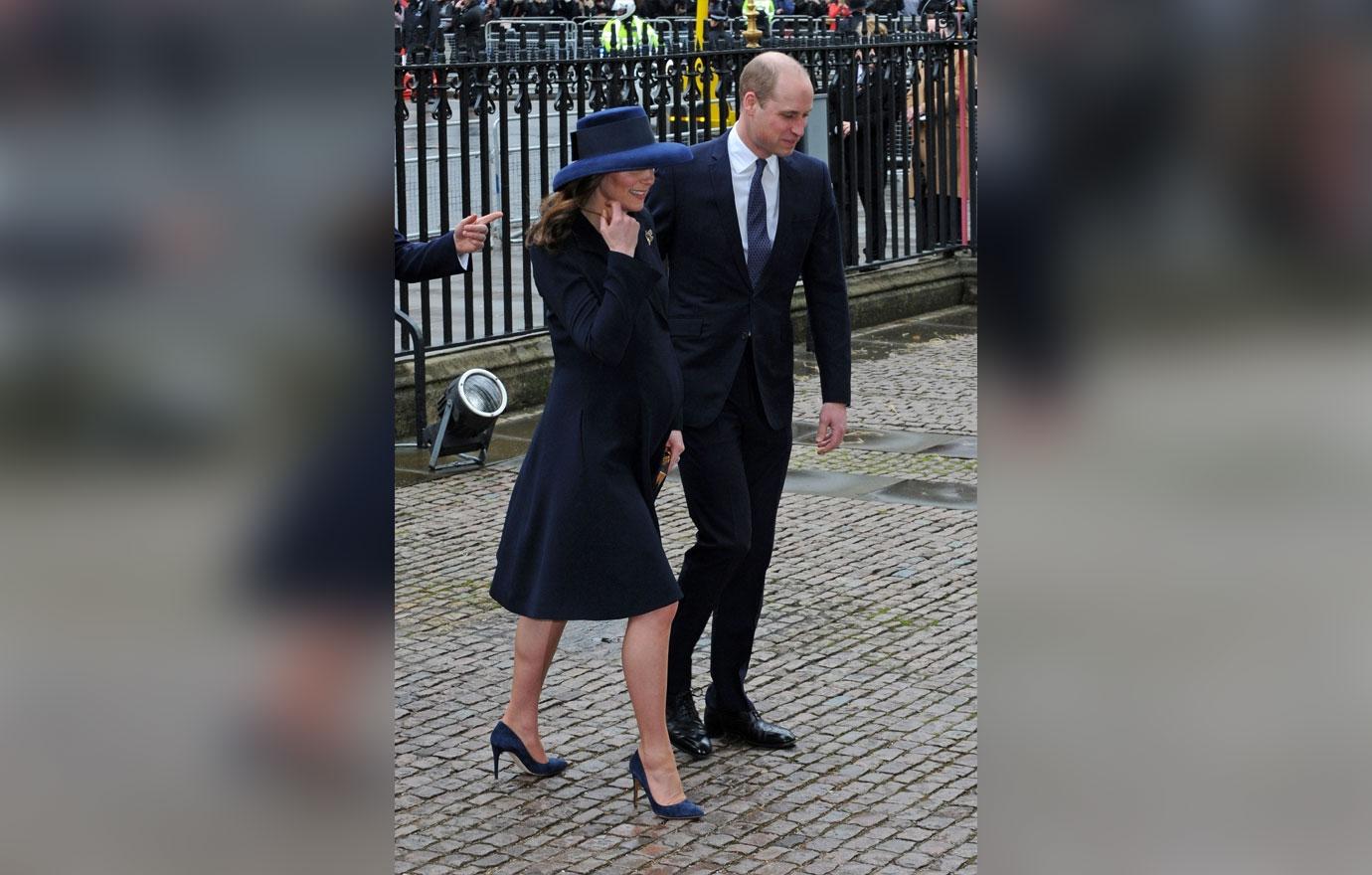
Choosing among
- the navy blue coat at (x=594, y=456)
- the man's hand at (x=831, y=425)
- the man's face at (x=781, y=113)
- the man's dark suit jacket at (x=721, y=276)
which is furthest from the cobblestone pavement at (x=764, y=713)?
the man's face at (x=781, y=113)

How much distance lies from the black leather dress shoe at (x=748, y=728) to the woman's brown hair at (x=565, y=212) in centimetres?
151

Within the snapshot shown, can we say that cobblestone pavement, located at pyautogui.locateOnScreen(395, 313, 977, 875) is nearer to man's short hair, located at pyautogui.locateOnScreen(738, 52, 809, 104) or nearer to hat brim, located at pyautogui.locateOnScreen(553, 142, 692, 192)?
hat brim, located at pyautogui.locateOnScreen(553, 142, 692, 192)

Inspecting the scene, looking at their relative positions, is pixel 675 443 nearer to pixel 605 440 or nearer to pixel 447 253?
pixel 605 440

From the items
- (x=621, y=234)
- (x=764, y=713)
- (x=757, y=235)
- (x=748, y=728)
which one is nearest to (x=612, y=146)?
(x=621, y=234)

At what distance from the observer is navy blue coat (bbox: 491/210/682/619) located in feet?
15.6

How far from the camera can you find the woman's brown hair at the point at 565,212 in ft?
15.6

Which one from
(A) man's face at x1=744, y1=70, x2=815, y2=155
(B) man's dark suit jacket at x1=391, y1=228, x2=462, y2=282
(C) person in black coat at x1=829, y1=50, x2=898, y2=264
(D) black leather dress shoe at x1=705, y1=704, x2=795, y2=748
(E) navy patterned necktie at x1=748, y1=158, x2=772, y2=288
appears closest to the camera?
(B) man's dark suit jacket at x1=391, y1=228, x2=462, y2=282

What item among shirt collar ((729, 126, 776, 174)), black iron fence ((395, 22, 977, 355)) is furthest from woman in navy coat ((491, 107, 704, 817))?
black iron fence ((395, 22, 977, 355))

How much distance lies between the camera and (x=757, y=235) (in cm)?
523

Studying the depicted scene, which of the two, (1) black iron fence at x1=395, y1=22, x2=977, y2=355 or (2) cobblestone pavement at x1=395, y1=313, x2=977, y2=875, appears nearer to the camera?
(2) cobblestone pavement at x1=395, y1=313, x2=977, y2=875

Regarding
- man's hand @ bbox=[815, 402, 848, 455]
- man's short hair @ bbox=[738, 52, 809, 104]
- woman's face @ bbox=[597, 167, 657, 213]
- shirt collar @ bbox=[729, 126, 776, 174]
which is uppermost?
man's short hair @ bbox=[738, 52, 809, 104]

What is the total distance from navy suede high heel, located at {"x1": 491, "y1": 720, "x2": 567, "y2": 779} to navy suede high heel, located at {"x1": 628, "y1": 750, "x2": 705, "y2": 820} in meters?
0.33

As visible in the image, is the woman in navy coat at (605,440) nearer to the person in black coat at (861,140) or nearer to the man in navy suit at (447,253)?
the man in navy suit at (447,253)
